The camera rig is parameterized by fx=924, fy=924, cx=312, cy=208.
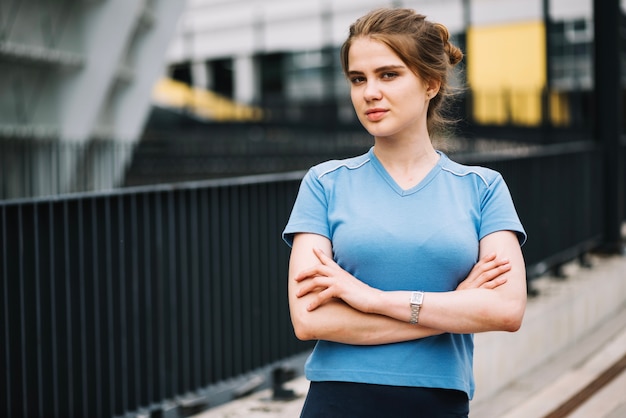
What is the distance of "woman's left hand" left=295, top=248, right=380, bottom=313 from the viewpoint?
2164 millimetres

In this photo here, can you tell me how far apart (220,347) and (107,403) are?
0.83m

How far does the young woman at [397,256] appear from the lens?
2.16 metres

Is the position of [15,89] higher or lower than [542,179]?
higher

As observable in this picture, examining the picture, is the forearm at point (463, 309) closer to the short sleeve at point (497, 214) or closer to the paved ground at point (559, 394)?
the short sleeve at point (497, 214)

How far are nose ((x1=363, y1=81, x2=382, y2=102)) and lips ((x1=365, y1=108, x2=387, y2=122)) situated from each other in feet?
0.09

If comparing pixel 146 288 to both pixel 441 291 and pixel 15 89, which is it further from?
pixel 15 89

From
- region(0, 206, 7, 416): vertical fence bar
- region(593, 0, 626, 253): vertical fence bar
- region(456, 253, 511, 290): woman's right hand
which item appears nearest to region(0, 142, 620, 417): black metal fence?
region(0, 206, 7, 416): vertical fence bar

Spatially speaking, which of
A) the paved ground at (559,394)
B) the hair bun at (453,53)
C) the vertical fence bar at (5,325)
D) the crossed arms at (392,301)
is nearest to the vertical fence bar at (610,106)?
the paved ground at (559,394)

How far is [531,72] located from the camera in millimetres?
33125

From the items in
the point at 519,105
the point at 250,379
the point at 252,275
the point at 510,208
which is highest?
the point at 519,105

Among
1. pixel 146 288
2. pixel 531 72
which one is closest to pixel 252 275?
pixel 146 288

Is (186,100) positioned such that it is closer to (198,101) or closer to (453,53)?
(198,101)

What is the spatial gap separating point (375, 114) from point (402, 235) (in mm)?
297

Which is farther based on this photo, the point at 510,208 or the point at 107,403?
the point at 107,403
